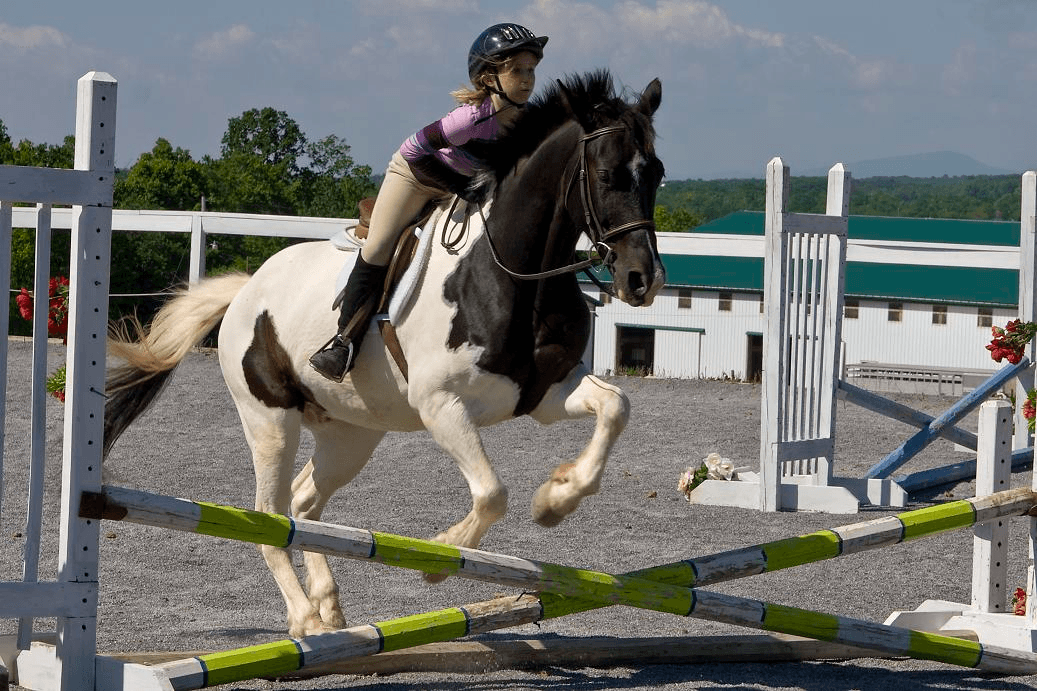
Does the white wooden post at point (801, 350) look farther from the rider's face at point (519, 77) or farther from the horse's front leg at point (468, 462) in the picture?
the horse's front leg at point (468, 462)

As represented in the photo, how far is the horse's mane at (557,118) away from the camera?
4.28m

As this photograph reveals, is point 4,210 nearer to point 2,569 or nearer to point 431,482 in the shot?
point 2,569

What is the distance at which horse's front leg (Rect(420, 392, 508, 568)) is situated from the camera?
4293 mm

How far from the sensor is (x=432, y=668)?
4.60 metres

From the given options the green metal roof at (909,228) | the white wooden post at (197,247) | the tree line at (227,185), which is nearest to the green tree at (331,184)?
the tree line at (227,185)

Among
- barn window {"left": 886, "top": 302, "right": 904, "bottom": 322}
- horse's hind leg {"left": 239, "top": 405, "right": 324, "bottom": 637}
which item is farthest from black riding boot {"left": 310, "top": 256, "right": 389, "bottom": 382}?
barn window {"left": 886, "top": 302, "right": 904, "bottom": 322}

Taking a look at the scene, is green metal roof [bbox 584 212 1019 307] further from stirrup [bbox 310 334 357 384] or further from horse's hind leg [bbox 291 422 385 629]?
stirrup [bbox 310 334 357 384]

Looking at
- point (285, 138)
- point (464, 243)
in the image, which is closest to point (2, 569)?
point (464, 243)

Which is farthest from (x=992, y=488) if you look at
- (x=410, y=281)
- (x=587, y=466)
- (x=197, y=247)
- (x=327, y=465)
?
(x=197, y=247)

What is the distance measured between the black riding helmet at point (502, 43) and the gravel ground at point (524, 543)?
78.3 inches

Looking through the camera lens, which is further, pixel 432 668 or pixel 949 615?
pixel 949 615

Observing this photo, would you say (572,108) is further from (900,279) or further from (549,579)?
(900,279)

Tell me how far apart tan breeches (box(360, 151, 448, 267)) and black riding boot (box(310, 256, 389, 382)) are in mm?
47

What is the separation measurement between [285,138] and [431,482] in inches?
2557
